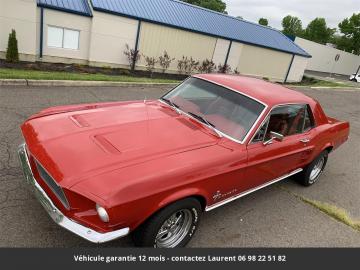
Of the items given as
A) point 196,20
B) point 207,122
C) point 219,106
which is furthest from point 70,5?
point 207,122

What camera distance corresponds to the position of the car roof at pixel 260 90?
4.30 meters

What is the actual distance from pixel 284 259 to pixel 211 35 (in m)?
15.1

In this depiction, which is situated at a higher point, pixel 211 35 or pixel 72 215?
pixel 211 35

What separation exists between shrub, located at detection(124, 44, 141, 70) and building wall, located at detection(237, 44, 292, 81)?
6912 millimetres

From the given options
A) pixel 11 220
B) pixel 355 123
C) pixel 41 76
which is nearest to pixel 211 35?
pixel 355 123

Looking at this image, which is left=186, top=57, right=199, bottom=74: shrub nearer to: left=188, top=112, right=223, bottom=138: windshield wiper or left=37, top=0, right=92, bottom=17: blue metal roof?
left=37, top=0, right=92, bottom=17: blue metal roof

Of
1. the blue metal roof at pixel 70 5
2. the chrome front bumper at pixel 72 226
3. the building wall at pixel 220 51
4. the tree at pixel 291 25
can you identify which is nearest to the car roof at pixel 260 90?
the chrome front bumper at pixel 72 226

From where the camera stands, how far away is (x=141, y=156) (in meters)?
3.20

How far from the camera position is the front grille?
290 cm

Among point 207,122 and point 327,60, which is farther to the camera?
point 327,60

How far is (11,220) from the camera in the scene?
3553 millimetres

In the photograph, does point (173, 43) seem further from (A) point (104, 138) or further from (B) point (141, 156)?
(B) point (141, 156)

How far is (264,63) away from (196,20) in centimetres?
598

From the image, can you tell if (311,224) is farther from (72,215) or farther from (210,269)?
(72,215)
